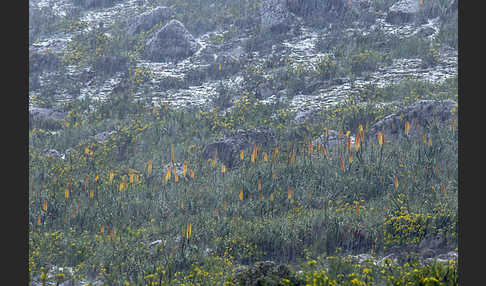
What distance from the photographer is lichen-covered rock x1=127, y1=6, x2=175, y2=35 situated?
21250 millimetres

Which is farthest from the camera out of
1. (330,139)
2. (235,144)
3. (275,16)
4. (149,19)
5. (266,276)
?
(149,19)

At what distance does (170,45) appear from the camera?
63.7ft

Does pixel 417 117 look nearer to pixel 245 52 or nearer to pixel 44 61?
pixel 245 52

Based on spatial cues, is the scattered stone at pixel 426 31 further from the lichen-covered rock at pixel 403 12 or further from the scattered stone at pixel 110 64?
the scattered stone at pixel 110 64

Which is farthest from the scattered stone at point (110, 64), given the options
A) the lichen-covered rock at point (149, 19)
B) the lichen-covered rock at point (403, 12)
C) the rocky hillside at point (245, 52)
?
the lichen-covered rock at point (403, 12)

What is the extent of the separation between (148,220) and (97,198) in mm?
1426

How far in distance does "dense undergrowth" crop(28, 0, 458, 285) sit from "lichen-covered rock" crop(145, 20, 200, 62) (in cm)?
409

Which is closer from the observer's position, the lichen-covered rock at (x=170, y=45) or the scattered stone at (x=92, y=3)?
the lichen-covered rock at (x=170, y=45)

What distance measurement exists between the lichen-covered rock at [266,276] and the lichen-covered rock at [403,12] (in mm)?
15759

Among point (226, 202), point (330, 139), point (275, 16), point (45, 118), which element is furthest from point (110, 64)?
point (226, 202)

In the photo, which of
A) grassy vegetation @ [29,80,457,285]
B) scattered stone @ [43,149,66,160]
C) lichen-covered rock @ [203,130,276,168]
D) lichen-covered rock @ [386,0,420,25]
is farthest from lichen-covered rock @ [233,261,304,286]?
lichen-covered rock @ [386,0,420,25]

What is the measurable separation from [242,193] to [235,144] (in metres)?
2.77

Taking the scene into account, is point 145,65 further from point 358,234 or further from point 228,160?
point 358,234

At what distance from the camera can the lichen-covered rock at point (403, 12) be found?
18.5 metres
